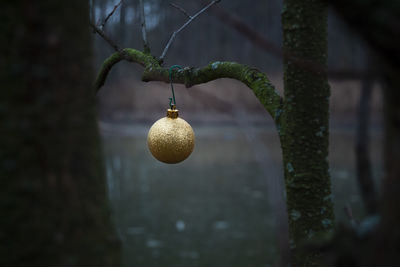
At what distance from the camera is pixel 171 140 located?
176cm

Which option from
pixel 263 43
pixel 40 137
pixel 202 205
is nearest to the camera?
pixel 263 43

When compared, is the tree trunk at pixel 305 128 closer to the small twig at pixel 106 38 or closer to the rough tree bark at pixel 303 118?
the rough tree bark at pixel 303 118

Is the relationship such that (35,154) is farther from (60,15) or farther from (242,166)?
(242,166)

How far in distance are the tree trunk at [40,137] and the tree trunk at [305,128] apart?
40.1 inches

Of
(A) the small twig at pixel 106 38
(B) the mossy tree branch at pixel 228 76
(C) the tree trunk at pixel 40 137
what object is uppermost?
(A) the small twig at pixel 106 38

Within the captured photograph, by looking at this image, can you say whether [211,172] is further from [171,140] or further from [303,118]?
[303,118]

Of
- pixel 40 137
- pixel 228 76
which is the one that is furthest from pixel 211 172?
pixel 40 137

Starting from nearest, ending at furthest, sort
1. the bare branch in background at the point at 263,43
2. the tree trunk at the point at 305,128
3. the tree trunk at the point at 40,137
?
1. the bare branch in background at the point at 263,43
2. the tree trunk at the point at 40,137
3. the tree trunk at the point at 305,128

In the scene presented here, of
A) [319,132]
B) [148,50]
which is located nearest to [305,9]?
[319,132]

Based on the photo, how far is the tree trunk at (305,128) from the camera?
1.53 metres

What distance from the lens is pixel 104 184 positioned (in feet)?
2.40

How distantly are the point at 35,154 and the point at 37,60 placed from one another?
149 mm

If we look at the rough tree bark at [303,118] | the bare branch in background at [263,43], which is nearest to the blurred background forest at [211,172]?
the bare branch in background at [263,43]

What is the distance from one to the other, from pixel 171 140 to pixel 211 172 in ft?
25.0
